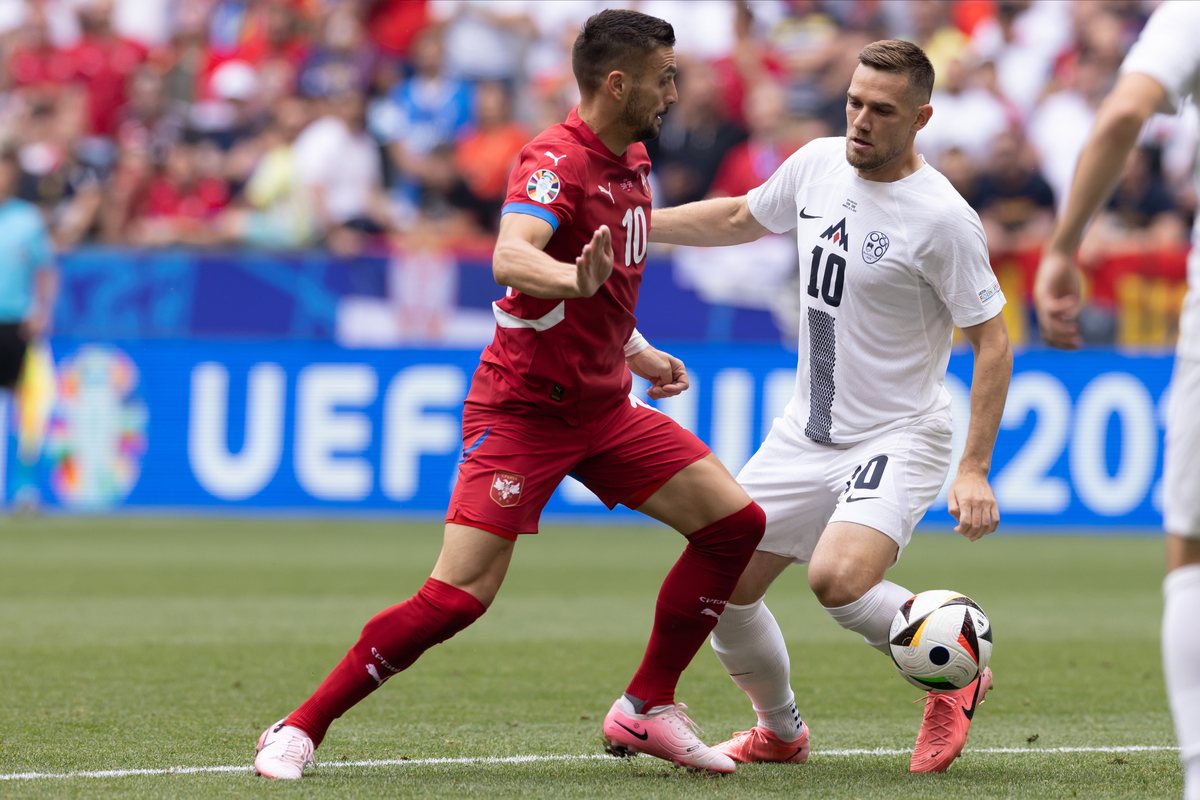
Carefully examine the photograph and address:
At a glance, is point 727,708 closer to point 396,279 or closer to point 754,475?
point 754,475

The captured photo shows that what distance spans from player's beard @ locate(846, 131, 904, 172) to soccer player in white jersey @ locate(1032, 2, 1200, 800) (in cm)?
167

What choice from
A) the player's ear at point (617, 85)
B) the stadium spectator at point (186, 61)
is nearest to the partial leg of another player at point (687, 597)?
the player's ear at point (617, 85)

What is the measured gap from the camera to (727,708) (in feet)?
20.5

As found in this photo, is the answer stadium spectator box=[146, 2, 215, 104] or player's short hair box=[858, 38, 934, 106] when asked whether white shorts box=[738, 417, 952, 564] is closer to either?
player's short hair box=[858, 38, 934, 106]

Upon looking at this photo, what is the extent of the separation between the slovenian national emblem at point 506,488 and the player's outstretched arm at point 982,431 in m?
1.27

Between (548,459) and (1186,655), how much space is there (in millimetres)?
2084

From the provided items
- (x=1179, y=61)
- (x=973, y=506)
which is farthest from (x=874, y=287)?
(x=1179, y=61)

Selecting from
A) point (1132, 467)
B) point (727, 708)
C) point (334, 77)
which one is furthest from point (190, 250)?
point (727, 708)

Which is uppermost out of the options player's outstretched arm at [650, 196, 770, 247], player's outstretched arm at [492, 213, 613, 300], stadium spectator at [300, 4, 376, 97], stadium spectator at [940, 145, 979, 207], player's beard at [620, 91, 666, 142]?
stadium spectator at [300, 4, 376, 97]

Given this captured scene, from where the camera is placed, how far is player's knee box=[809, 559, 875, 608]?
4.86 m

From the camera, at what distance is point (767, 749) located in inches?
205

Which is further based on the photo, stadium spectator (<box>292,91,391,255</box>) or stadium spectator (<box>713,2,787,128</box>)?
stadium spectator (<box>713,2,787,128</box>)

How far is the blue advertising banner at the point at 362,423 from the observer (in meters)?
12.6

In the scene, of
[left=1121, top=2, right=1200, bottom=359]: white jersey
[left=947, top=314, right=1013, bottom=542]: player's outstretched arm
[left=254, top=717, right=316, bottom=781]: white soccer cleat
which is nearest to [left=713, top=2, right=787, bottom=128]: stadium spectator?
[left=947, top=314, right=1013, bottom=542]: player's outstretched arm
